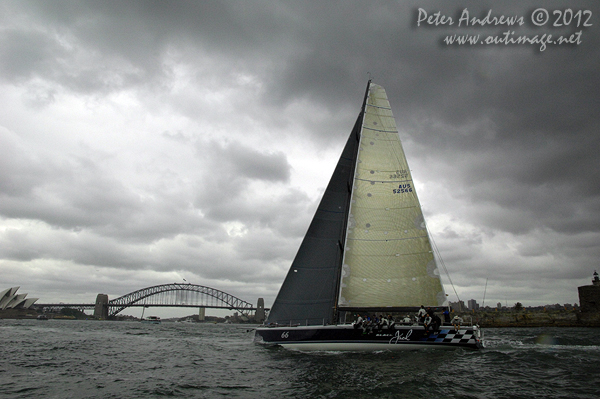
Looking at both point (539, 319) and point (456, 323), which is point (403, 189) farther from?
point (539, 319)

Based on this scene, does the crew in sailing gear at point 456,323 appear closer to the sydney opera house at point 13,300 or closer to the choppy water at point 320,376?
the choppy water at point 320,376

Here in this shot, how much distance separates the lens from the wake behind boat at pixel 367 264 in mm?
15617

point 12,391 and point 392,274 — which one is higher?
point 392,274

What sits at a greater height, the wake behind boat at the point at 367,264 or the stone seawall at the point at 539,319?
the wake behind boat at the point at 367,264

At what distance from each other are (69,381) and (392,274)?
12.7 m

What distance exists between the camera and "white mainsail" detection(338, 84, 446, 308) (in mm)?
16844

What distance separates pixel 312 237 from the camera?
→ 1912cm

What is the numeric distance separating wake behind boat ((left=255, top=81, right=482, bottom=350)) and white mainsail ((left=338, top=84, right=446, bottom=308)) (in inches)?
1.7

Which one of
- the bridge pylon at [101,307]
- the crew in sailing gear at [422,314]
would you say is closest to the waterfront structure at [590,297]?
the crew in sailing gear at [422,314]

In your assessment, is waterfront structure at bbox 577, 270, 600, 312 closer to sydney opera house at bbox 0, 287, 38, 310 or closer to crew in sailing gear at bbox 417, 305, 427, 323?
crew in sailing gear at bbox 417, 305, 427, 323

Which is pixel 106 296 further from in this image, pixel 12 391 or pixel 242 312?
pixel 12 391

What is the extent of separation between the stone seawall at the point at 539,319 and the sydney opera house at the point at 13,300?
470ft

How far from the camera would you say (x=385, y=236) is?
17.7m

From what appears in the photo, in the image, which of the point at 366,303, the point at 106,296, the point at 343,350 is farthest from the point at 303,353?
the point at 106,296
